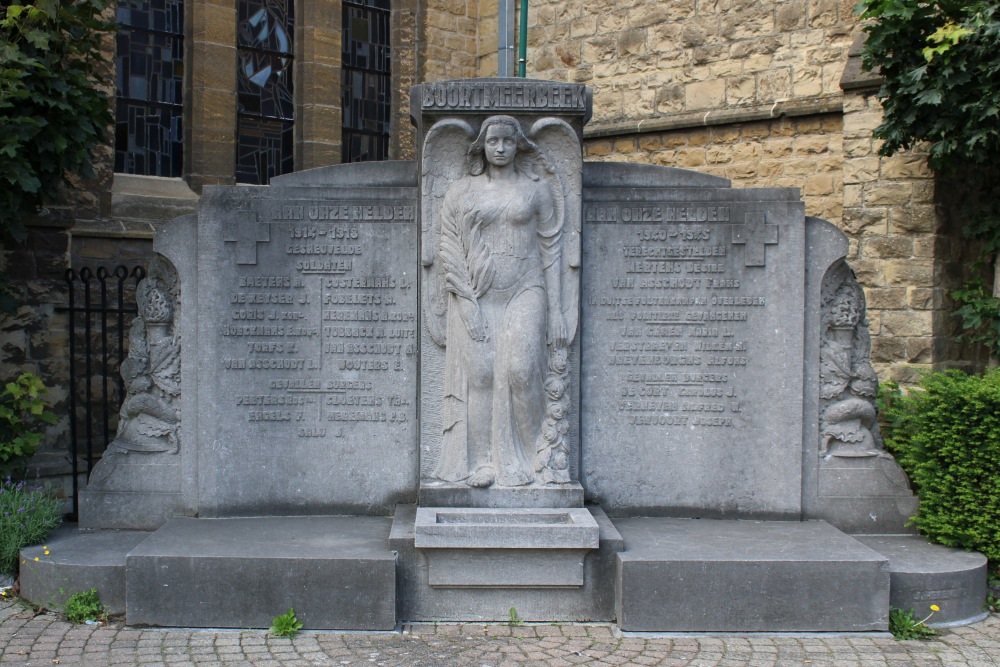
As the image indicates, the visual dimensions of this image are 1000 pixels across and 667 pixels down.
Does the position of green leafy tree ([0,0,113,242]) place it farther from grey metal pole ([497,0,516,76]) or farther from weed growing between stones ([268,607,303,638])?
grey metal pole ([497,0,516,76])

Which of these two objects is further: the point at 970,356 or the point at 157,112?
the point at 157,112

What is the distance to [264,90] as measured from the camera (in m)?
12.2

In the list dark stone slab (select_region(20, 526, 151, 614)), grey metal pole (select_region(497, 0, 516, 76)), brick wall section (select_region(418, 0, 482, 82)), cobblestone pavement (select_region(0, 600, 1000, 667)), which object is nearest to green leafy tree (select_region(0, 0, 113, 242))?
dark stone slab (select_region(20, 526, 151, 614))

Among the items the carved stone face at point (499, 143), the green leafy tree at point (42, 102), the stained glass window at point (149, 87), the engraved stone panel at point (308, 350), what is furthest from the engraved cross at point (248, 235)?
the stained glass window at point (149, 87)

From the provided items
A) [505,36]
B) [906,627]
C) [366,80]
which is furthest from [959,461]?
[366,80]

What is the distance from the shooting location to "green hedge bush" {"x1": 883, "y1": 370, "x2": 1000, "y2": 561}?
5812 mm

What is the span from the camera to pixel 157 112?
1121 centimetres

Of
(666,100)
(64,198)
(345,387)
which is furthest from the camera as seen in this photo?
(666,100)

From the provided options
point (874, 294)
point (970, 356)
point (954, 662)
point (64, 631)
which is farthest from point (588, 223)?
point (970, 356)

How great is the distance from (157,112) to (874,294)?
306 inches

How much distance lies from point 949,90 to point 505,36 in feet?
20.1

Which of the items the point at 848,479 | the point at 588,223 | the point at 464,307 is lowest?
the point at 848,479

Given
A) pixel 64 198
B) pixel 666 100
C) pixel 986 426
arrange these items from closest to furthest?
pixel 986 426
pixel 64 198
pixel 666 100

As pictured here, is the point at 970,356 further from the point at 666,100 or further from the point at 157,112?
the point at 157,112
